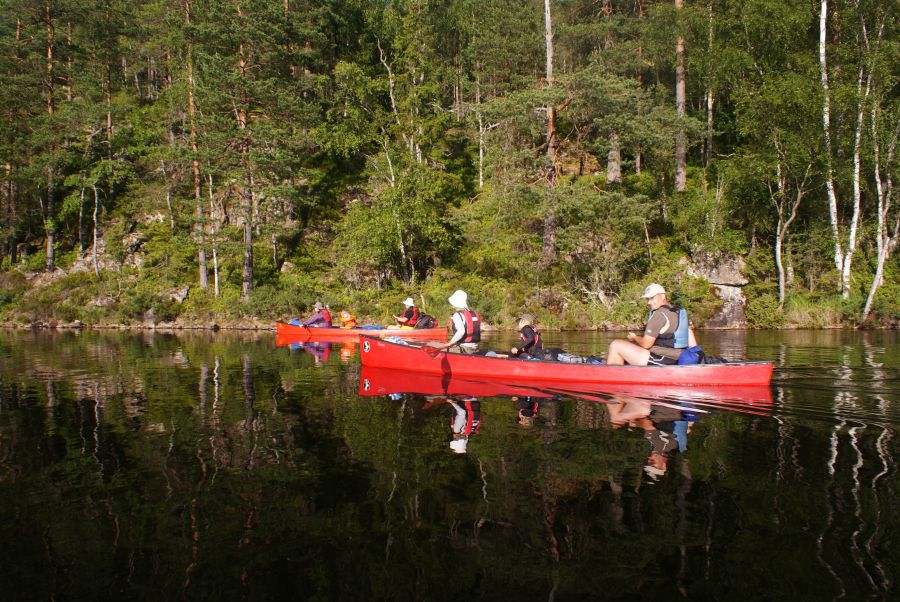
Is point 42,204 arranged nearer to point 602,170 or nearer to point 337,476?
point 602,170

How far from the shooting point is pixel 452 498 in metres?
4.67

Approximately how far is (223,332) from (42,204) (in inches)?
807

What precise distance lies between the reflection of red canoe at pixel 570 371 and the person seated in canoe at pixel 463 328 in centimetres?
34

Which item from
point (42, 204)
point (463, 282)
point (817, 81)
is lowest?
point (463, 282)

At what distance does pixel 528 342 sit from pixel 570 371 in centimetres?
102

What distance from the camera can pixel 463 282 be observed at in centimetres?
2752

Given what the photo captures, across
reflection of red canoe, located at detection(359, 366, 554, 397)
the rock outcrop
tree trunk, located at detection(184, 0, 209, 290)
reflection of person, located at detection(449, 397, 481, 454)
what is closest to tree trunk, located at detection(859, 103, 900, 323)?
the rock outcrop

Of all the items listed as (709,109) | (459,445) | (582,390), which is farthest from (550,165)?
(459,445)

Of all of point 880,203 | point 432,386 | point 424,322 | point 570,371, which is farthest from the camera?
point 880,203

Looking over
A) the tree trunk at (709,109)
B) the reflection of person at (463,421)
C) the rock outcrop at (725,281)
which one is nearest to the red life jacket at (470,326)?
the reflection of person at (463,421)

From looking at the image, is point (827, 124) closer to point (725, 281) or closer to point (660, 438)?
point (725, 281)

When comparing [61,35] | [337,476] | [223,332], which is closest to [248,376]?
[337,476]

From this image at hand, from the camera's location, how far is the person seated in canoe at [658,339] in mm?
9086

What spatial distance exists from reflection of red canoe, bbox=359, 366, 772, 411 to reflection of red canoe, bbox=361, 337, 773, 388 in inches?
3.8
